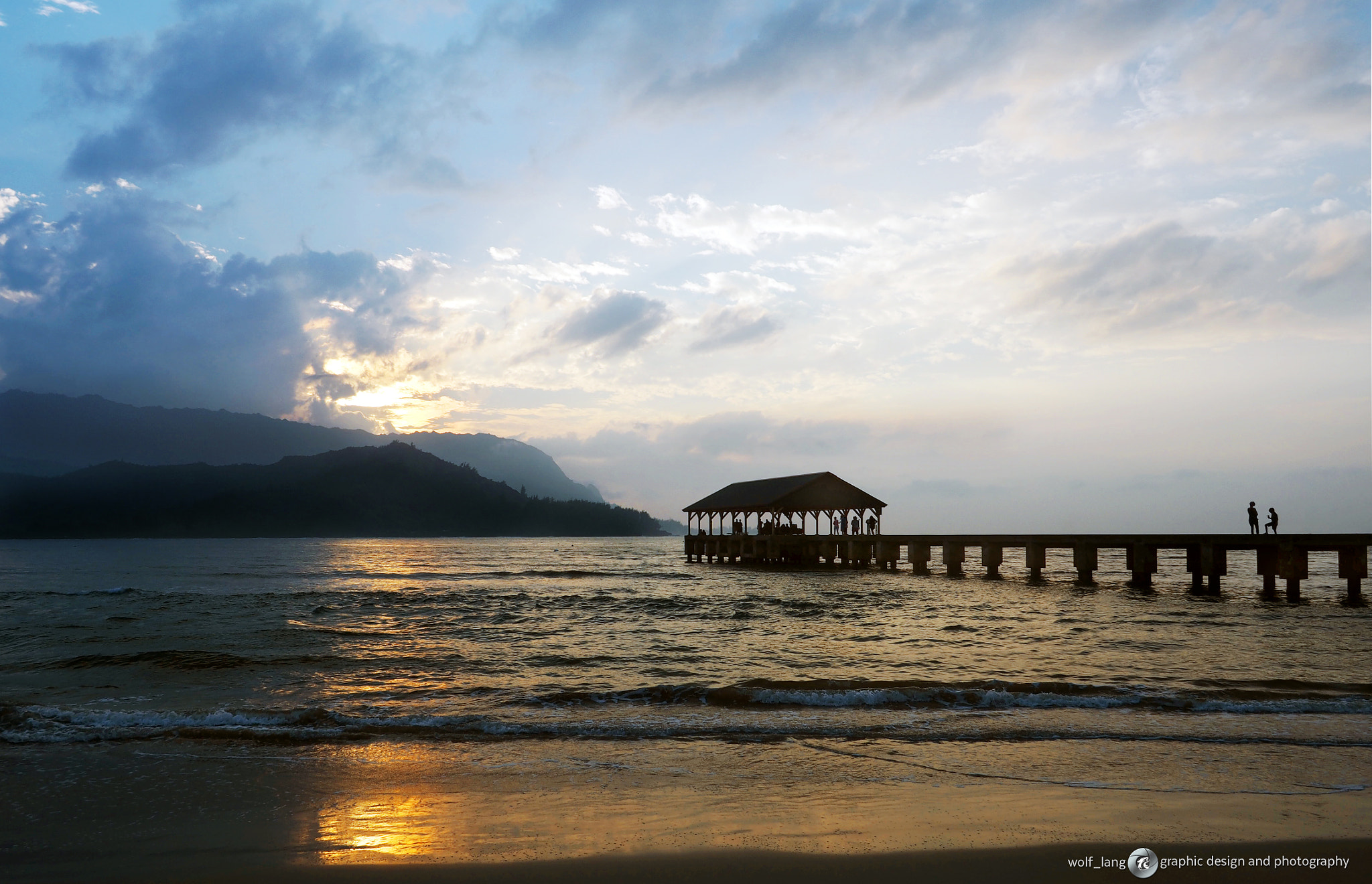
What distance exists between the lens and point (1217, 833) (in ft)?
16.0

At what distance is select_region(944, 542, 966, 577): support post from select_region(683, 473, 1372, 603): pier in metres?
0.05

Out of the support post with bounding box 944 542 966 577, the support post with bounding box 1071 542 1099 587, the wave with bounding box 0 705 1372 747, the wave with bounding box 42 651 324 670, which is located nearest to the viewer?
the wave with bounding box 0 705 1372 747

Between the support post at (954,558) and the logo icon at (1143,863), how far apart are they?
3560cm

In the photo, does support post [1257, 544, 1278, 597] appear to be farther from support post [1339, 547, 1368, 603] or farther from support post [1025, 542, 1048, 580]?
support post [1025, 542, 1048, 580]

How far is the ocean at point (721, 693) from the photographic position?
22.0 ft

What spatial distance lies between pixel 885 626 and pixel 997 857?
13.7 meters

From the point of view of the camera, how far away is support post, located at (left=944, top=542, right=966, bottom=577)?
38.5 m

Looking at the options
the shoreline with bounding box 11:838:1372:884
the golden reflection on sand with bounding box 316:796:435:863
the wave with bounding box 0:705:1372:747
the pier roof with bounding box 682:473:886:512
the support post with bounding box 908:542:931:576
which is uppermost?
the pier roof with bounding box 682:473:886:512

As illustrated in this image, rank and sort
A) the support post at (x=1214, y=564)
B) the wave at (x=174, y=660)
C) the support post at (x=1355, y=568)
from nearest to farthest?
the wave at (x=174, y=660) → the support post at (x=1355, y=568) → the support post at (x=1214, y=564)

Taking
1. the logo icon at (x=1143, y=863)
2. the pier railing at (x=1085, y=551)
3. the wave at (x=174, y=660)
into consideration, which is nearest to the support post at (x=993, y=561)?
the pier railing at (x=1085, y=551)

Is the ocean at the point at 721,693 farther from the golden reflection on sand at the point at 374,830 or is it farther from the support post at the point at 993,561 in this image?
the support post at the point at 993,561

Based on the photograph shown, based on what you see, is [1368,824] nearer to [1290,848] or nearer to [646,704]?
[1290,848]

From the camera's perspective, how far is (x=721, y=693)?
32.6 ft

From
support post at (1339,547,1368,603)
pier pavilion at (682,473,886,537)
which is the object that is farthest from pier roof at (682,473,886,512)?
support post at (1339,547,1368,603)
